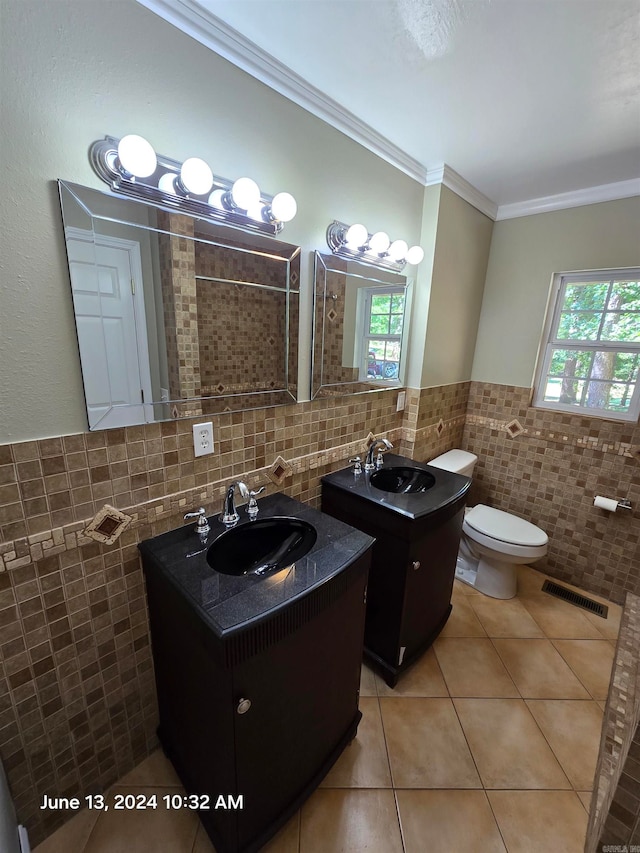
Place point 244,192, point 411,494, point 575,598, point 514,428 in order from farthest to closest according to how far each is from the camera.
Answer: point 514,428
point 575,598
point 411,494
point 244,192

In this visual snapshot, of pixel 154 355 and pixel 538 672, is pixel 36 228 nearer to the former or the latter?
pixel 154 355

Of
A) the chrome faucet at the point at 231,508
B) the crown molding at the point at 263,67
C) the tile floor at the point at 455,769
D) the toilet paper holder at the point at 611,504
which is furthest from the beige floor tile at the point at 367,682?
the crown molding at the point at 263,67

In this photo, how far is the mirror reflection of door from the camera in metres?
0.92

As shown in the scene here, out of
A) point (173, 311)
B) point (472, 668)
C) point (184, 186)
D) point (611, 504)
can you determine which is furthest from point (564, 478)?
point (184, 186)

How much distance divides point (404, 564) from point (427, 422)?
1065 millimetres

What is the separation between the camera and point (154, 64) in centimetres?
95

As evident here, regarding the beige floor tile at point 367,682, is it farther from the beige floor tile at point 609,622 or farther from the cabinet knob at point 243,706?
the beige floor tile at point 609,622

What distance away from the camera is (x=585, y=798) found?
1.24 m

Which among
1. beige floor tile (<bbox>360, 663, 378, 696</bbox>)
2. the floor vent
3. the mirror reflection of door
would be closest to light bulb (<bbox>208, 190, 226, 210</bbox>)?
the mirror reflection of door

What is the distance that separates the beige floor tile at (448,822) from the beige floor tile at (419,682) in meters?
0.36

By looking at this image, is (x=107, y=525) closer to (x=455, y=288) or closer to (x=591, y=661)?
(x=455, y=288)

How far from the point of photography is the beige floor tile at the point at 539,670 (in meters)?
1.63

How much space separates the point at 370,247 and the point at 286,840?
2239 mm

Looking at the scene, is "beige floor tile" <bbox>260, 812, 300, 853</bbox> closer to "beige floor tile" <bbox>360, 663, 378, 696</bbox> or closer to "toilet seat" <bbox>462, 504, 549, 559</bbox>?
"beige floor tile" <bbox>360, 663, 378, 696</bbox>
